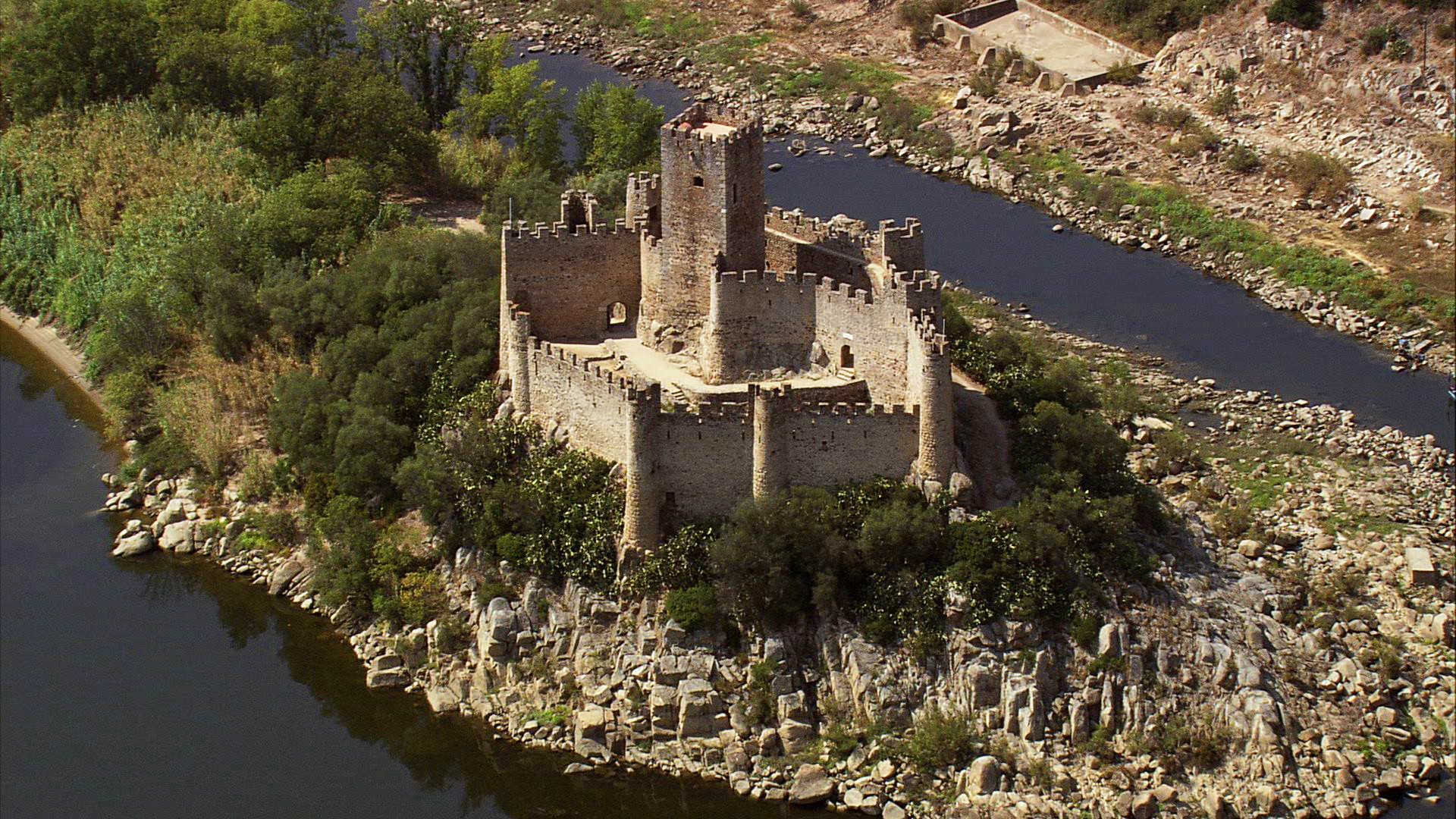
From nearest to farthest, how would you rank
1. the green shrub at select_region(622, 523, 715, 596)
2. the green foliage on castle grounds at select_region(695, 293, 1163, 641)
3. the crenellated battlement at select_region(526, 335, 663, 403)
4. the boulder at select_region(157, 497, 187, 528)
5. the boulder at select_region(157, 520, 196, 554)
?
the green foliage on castle grounds at select_region(695, 293, 1163, 641), the crenellated battlement at select_region(526, 335, 663, 403), the green shrub at select_region(622, 523, 715, 596), the boulder at select_region(157, 520, 196, 554), the boulder at select_region(157, 497, 187, 528)

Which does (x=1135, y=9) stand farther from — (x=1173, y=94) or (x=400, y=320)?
(x=400, y=320)

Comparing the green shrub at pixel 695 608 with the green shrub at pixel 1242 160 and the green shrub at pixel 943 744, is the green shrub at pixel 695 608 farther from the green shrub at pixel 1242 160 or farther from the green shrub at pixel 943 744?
the green shrub at pixel 1242 160

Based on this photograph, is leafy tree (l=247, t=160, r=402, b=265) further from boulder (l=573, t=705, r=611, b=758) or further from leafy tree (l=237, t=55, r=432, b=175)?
boulder (l=573, t=705, r=611, b=758)

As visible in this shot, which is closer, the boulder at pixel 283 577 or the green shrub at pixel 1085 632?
the green shrub at pixel 1085 632

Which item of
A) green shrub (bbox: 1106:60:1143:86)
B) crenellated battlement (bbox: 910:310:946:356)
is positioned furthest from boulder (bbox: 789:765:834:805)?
green shrub (bbox: 1106:60:1143:86)

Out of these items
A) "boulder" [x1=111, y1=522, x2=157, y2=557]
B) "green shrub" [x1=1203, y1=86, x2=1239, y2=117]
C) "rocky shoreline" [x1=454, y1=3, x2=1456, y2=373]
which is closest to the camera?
"boulder" [x1=111, y1=522, x2=157, y2=557]

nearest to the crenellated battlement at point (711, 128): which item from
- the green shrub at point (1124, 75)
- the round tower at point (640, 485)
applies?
the round tower at point (640, 485)
